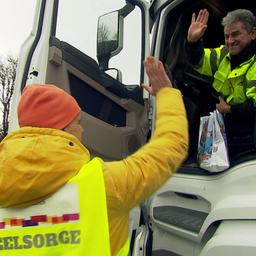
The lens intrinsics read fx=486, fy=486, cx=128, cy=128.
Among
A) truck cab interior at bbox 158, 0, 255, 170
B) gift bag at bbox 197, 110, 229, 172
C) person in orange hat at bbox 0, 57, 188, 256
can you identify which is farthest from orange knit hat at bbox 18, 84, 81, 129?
truck cab interior at bbox 158, 0, 255, 170

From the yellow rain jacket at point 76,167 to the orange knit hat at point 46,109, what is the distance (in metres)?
0.05

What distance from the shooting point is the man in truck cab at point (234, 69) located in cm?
276

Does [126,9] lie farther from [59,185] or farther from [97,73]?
[59,185]

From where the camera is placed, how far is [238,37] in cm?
310

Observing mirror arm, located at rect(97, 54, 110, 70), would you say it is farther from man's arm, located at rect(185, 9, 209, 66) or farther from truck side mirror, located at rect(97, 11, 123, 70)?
man's arm, located at rect(185, 9, 209, 66)

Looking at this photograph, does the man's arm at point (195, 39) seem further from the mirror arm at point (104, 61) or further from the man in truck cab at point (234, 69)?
the mirror arm at point (104, 61)

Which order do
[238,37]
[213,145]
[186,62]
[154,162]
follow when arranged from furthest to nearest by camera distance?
[186,62] → [238,37] → [213,145] → [154,162]

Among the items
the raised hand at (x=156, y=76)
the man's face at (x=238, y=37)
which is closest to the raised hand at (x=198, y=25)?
the man's face at (x=238, y=37)

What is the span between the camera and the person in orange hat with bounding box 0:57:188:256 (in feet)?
4.94

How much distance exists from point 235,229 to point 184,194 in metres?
0.65

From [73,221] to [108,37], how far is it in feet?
6.09

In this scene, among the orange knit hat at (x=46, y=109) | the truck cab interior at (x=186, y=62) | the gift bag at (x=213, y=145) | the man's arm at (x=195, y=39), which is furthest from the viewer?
the truck cab interior at (x=186, y=62)

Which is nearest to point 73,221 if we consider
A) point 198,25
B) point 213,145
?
point 213,145

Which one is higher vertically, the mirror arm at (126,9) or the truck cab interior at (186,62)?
the mirror arm at (126,9)
